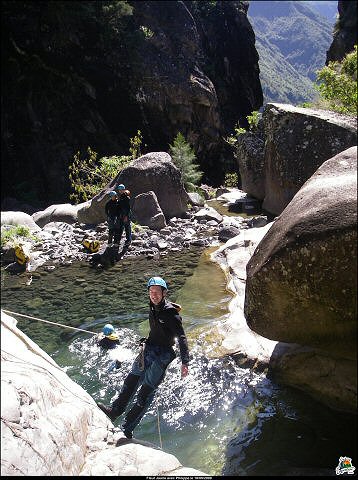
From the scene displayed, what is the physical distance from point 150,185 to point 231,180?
2014 centimetres

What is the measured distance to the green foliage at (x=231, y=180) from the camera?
3600 centimetres

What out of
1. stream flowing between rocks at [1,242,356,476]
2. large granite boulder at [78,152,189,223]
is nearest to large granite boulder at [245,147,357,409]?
stream flowing between rocks at [1,242,356,476]

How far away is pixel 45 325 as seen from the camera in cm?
893

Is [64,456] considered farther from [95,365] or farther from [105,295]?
[105,295]

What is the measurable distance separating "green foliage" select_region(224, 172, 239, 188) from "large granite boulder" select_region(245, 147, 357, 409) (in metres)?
30.5

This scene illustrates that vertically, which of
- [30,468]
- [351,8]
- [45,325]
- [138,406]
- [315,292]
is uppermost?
[351,8]

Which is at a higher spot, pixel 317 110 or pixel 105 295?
pixel 317 110

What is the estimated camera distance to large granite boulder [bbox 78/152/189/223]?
1730 cm

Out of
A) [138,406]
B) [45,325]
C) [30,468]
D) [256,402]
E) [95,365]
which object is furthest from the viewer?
[45,325]

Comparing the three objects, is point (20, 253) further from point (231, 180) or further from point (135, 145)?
point (231, 180)

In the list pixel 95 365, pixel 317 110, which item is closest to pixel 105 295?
pixel 95 365

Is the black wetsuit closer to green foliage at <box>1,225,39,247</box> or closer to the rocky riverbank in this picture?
green foliage at <box>1,225,39,247</box>

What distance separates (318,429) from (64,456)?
3.34 meters

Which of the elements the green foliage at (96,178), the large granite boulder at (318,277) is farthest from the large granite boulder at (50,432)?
the green foliage at (96,178)
